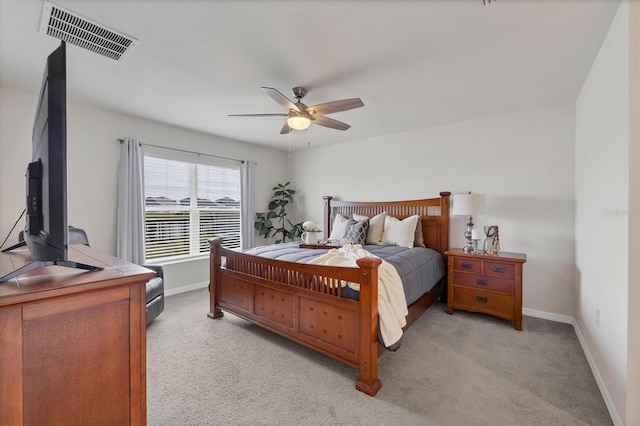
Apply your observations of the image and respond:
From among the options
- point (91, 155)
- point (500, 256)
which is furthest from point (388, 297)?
point (91, 155)

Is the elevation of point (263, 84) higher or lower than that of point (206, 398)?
higher

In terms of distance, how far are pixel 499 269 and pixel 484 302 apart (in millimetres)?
414

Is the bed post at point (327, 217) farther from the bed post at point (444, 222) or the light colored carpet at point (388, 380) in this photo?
the light colored carpet at point (388, 380)

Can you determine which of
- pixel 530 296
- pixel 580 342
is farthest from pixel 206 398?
pixel 530 296

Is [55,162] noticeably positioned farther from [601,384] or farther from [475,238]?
[475,238]

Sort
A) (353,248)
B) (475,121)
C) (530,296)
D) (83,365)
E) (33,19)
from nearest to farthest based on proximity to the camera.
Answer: (83,365) → (33,19) → (353,248) → (530,296) → (475,121)

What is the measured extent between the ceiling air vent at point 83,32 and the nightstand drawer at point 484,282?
385 centimetres

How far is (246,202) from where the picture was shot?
5.05 m

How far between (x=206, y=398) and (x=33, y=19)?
2757mm

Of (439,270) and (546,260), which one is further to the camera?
(439,270)

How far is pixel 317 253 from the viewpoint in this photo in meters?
3.11

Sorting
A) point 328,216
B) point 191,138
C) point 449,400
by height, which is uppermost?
point 191,138

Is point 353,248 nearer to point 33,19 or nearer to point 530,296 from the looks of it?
point 530,296

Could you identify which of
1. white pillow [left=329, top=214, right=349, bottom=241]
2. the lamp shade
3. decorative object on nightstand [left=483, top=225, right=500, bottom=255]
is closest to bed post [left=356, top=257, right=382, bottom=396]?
the lamp shade
